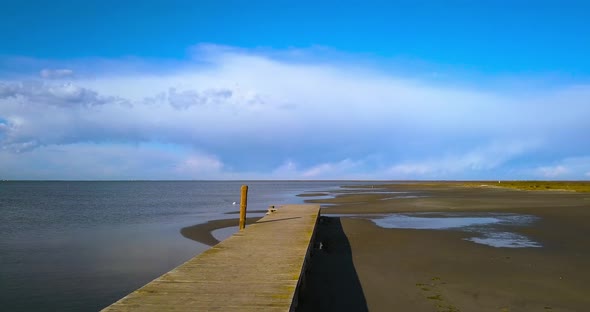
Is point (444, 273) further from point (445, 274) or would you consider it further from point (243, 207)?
point (243, 207)

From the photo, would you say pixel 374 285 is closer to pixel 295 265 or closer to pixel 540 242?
pixel 295 265

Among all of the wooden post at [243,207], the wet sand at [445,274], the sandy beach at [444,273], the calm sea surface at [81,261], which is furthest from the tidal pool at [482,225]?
the calm sea surface at [81,261]

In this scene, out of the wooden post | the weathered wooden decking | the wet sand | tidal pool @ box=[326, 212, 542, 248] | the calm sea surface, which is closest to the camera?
the weathered wooden decking

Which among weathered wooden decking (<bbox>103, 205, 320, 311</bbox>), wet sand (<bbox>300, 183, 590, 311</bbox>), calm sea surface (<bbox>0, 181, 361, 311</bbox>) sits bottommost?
calm sea surface (<bbox>0, 181, 361, 311</bbox>)

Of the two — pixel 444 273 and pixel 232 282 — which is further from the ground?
pixel 232 282

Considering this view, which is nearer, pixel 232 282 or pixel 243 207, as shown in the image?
pixel 232 282

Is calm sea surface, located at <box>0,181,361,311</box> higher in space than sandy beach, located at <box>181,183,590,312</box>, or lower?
lower

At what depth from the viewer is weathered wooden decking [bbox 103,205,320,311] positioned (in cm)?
562

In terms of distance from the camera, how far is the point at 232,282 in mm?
6840

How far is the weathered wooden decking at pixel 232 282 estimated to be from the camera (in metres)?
5.62

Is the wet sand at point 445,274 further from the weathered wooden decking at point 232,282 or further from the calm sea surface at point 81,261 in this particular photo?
the calm sea surface at point 81,261

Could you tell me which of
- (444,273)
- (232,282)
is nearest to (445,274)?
(444,273)

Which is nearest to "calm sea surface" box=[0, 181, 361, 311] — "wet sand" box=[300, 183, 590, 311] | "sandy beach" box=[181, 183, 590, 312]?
"sandy beach" box=[181, 183, 590, 312]

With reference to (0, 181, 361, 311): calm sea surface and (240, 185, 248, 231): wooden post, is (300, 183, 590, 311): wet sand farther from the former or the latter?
(0, 181, 361, 311): calm sea surface
